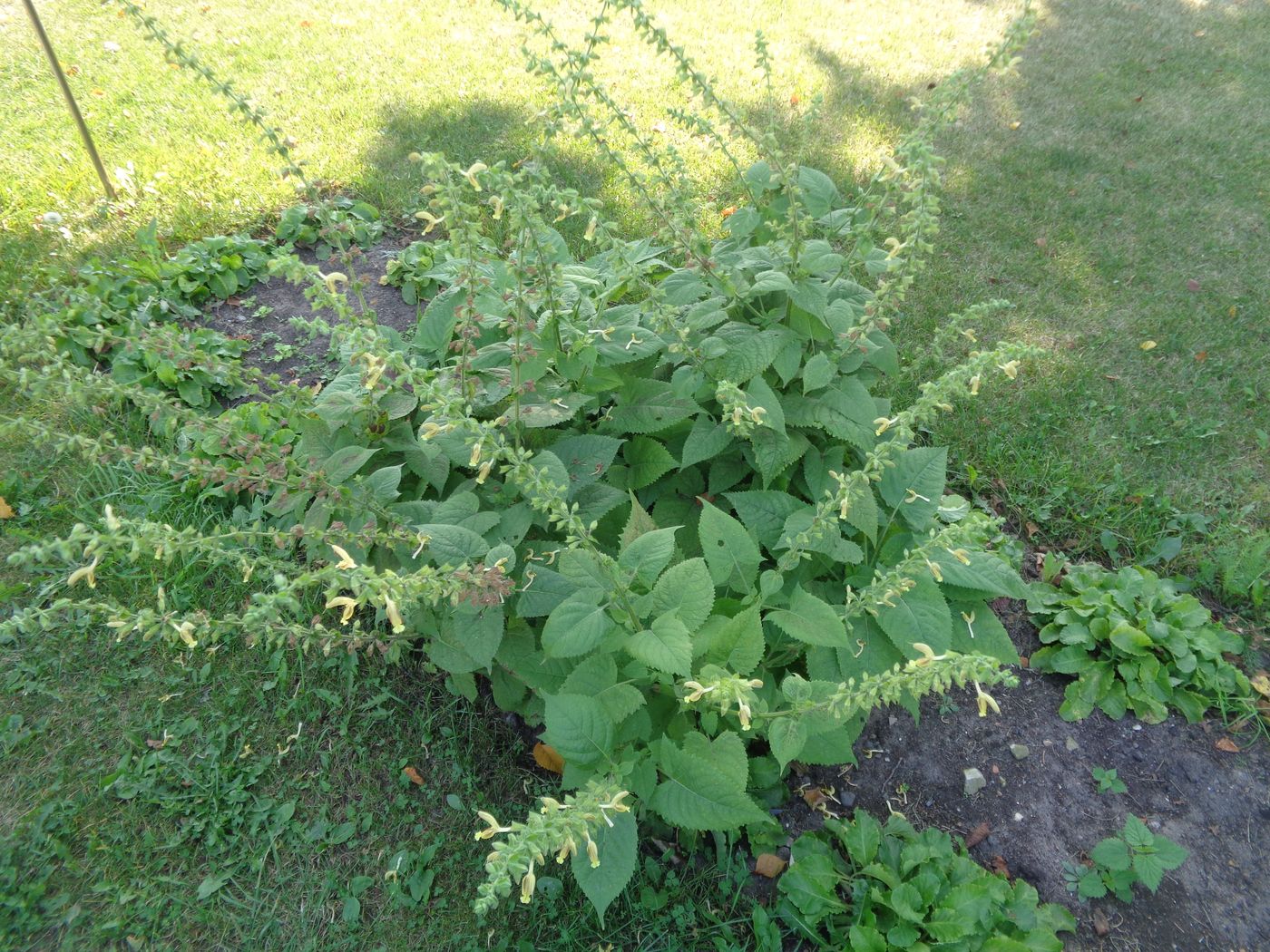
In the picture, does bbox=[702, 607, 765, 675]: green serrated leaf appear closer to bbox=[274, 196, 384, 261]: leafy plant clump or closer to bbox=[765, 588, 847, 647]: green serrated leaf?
bbox=[765, 588, 847, 647]: green serrated leaf

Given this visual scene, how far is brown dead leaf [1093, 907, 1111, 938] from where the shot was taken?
2.29m

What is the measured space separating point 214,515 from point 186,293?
145 centimetres

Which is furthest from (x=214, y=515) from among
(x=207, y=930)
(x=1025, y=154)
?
(x=1025, y=154)

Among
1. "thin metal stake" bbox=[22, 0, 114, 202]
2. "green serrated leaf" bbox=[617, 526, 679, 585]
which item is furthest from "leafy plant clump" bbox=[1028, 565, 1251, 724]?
"thin metal stake" bbox=[22, 0, 114, 202]

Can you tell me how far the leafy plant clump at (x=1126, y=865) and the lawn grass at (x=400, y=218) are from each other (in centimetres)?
104

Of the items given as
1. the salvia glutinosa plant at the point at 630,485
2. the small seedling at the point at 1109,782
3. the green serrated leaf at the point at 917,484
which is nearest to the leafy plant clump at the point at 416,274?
the salvia glutinosa plant at the point at 630,485

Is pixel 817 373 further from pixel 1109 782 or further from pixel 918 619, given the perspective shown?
pixel 1109 782

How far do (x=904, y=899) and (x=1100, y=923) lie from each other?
65cm

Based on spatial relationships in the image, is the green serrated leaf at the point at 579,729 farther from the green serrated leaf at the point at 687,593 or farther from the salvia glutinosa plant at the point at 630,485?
the green serrated leaf at the point at 687,593

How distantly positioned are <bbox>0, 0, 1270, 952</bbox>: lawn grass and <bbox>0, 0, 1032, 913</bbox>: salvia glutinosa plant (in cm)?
28

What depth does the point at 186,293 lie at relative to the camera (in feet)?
12.9

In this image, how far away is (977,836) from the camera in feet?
8.13

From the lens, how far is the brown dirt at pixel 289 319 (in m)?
3.71

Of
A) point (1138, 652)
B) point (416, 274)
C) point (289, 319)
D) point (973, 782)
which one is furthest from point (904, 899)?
point (289, 319)
